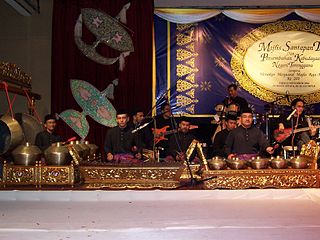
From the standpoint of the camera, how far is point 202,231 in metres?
1.70

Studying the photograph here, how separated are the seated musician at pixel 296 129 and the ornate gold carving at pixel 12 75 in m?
3.19

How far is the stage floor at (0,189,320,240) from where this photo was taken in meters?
1.66

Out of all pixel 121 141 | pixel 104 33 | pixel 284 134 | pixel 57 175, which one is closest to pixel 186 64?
pixel 104 33

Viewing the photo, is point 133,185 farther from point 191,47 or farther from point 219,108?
point 191,47

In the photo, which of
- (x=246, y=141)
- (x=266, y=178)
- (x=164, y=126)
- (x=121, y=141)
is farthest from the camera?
(x=164, y=126)

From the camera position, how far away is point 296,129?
5.18 meters

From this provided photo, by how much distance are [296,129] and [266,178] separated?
227 cm

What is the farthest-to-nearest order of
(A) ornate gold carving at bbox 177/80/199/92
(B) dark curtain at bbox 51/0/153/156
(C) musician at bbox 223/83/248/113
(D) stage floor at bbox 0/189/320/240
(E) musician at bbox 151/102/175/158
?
(A) ornate gold carving at bbox 177/80/199/92, (B) dark curtain at bbox 51/0/153/156, (C) musician at bbox 223/83/248/113, (E) musician at bbox 151/102/175/158, (D) stage floor at bbox 0/189/320/240

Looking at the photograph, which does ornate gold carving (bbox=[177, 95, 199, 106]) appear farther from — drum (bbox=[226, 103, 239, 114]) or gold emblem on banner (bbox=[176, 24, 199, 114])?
drum (bbox=[226, 103, 239, 114])

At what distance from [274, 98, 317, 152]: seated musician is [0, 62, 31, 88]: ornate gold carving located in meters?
3.19

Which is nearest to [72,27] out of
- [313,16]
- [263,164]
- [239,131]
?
[239,131]

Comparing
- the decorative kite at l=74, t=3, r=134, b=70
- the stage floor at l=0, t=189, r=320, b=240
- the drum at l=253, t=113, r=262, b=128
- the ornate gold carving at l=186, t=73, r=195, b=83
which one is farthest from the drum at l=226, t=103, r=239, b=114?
the stage floor at l=0, t=189, r=320, b=240

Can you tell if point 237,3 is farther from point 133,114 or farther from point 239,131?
point 239,131

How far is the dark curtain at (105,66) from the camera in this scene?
6320 mm
